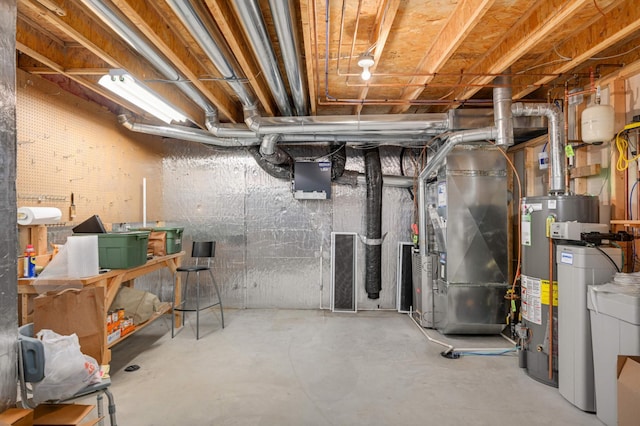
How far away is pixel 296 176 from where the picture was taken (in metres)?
4.32

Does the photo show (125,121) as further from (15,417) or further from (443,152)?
(443,152)

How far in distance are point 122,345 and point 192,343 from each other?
0.71m

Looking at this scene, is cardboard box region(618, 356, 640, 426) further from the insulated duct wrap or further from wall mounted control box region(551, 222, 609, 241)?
the insulated duct wrap

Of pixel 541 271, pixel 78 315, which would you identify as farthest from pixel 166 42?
pixel 541 271

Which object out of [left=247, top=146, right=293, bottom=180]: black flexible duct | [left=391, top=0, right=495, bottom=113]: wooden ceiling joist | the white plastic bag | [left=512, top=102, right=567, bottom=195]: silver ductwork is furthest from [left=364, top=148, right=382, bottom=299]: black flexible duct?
the white plastic bag

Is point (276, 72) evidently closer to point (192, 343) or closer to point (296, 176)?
point (296, 176)

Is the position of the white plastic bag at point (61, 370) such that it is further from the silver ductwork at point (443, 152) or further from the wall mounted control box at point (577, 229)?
the silver ductwork at point (443, 152)

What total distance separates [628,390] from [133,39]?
3.44 meters

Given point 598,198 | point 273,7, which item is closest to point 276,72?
point 273,7

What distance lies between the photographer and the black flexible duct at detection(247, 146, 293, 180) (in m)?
4.34

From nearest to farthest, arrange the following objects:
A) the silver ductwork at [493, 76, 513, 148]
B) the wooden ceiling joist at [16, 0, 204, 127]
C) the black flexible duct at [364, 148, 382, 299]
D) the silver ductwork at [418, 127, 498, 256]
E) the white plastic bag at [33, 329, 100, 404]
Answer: the white plastic bag at [33, 329, 100, 404]
the wooden ceiling joist at [16, 0, 204, 127]
the silver ductwork at [493, 76, 513, 148]
the silver ductwork at [418, 127, 498, 256]
the black flexible duct at [364, 148, 382, 299]

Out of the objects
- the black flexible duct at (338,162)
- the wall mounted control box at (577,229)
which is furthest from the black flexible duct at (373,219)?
the wall mounted control box at (577,229)

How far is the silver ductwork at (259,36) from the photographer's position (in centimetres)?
174

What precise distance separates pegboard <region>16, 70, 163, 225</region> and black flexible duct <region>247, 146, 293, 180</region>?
1.44m
